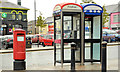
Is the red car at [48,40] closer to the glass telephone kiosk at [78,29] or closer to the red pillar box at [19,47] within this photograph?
the glass telephone kiosk at [78,29]

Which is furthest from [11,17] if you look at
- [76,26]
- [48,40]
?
[76,26]

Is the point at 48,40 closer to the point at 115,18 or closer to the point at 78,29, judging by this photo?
the point at 78,29

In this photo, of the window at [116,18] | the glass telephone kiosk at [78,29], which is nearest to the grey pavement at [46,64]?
the glass telephone kiosk at [78,29]

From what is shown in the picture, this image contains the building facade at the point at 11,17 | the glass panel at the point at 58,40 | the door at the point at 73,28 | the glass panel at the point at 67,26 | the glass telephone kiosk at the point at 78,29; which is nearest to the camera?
the glass telephone kiosk at the point at 78,29

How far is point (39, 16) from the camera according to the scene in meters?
44.2

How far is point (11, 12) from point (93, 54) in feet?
120

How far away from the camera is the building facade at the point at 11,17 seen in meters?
43.9

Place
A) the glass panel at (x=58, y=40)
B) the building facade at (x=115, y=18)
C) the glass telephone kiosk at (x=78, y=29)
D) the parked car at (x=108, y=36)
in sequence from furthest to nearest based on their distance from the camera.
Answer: the building facade at (x=115, y=18) → the parked car at (x=108, y=36) → the glass panel at (x=58, y=40) → the glass telephone kiosk at (x=78, y=29)

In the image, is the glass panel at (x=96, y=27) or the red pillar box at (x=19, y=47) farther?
the glass panel at (x=96, y=27)

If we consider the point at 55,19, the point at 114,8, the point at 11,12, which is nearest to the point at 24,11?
the point at 11,12

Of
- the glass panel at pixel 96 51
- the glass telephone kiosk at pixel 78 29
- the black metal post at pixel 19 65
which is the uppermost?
the glass telephone kiosk at pixel 78 29

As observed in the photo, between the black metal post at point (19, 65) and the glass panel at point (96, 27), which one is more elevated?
the glass panel at point (96, 27)

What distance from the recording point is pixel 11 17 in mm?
44719

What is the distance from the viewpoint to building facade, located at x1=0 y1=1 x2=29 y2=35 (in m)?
43.9
